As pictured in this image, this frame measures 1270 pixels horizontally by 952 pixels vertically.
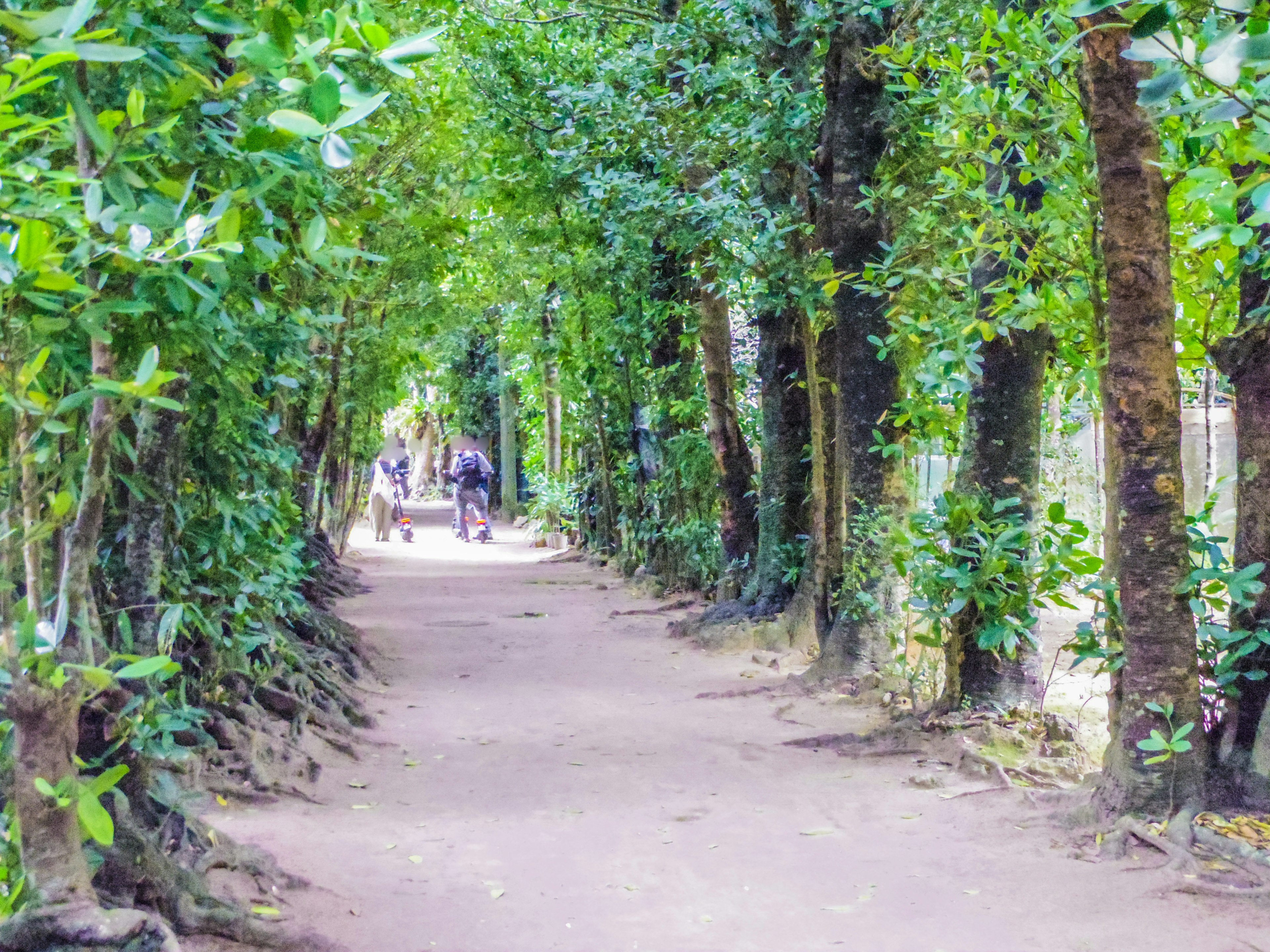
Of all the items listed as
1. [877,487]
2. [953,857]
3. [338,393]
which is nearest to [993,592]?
[953,857]

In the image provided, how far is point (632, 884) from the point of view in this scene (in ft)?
16.1

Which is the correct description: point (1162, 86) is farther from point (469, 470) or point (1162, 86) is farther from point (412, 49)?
point (469, 470)

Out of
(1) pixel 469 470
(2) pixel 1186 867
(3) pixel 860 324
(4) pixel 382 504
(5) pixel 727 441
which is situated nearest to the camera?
(2) pixel 1186 867

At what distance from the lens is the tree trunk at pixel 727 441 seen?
42.8 feet

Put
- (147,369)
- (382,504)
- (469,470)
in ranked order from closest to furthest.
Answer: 1. (147,369)
2. (469,470)
3. (382,504)

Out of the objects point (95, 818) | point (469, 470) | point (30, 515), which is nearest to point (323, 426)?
point (30, 515)

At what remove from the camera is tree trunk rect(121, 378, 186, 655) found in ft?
16.0

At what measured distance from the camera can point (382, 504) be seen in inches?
1091

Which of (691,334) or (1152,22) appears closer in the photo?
(1152,22)

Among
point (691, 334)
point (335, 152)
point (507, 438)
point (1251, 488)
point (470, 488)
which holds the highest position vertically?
point (691, 334)

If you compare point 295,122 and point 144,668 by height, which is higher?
point 295,122

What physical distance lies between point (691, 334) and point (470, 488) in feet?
46.3

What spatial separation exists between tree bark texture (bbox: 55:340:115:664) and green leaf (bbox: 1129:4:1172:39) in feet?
8.30

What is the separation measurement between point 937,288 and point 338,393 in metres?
9.73
